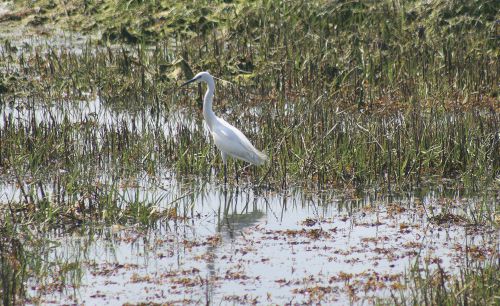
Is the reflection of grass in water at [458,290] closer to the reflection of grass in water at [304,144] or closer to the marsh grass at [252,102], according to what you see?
the marsh grass at [252,102]

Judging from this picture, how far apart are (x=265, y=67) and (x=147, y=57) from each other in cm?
180

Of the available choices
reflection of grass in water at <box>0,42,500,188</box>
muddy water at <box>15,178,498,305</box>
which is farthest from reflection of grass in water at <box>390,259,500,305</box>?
reflection of grass in water at <box>0,42,500,188</box>

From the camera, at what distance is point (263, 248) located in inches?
303

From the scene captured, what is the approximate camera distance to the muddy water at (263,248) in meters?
6.62

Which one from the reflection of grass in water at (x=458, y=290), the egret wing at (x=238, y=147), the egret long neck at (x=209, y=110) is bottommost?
the reflection of grass in water at (x=458, y=290)

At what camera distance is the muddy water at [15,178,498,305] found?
21.7 feet

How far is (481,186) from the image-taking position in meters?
9.06

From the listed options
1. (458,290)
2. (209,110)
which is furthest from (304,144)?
(458,290)

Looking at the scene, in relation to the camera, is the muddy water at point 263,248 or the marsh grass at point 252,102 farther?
the marsh grass at point 252,102

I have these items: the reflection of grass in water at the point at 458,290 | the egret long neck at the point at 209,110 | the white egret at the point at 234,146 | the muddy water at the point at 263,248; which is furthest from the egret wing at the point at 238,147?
the reflection of grass in water at the point at 458,290

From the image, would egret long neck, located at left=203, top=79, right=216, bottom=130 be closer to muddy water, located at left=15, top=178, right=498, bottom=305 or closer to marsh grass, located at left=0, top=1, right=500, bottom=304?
marsh grass, located at left=0, top=1, right=500, bottom=304

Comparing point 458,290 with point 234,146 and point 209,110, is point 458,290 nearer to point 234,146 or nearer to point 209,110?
point 234,146

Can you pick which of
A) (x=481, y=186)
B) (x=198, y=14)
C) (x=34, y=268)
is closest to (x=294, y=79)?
(x=198, y=14)

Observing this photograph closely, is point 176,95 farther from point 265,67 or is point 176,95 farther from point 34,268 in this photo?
point 34,268
